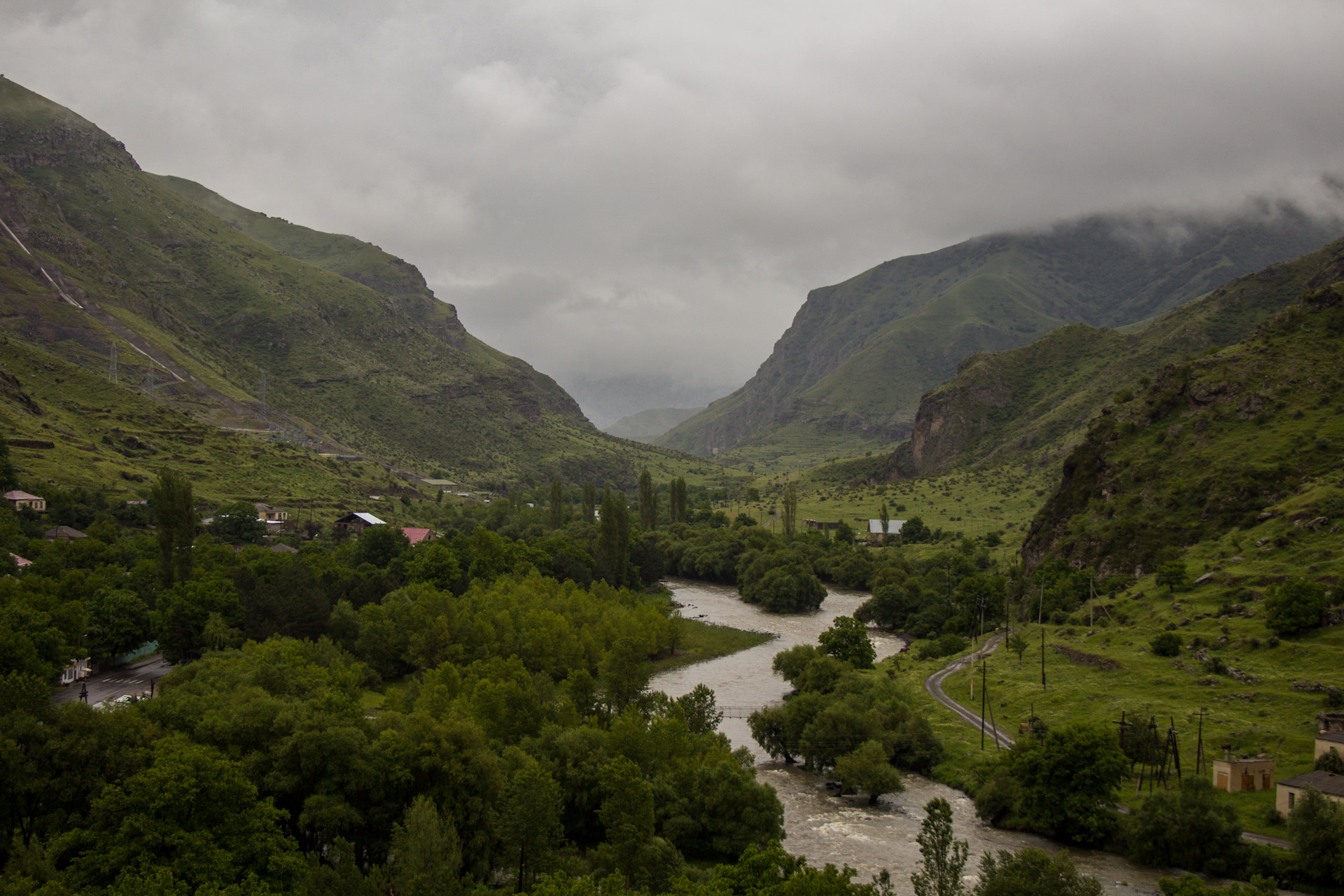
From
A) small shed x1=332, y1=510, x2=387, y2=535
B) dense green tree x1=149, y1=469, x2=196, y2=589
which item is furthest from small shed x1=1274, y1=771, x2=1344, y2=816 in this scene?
small shed x1=332, y1=510, x2=387, y2=535

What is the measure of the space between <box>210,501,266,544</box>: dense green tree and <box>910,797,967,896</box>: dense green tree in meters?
120

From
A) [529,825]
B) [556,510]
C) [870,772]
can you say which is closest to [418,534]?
[556,510]

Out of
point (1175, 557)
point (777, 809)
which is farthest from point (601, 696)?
point (1175, 557)

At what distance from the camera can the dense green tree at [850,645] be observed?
291 feet

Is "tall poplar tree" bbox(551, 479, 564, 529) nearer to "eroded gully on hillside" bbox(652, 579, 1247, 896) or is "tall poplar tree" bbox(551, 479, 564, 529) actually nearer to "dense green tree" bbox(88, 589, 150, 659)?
"eroded gully on hillside" bbox(652, 579, 1247, 896)

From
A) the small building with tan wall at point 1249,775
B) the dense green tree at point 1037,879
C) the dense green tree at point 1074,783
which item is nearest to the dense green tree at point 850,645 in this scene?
the dense green tree at point 1074,783

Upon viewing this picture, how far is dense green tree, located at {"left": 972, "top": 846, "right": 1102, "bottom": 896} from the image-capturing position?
38125 millimetres

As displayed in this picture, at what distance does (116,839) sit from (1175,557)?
91101mm

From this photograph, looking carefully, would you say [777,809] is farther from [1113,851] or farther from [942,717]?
[942,717]

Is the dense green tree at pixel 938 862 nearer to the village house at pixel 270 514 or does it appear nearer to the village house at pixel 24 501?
the village house at pixel 24 501

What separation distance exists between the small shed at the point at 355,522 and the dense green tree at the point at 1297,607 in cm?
12830

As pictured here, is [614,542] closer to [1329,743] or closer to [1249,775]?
[1249,775]

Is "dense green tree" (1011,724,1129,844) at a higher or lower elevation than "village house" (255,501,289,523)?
lower

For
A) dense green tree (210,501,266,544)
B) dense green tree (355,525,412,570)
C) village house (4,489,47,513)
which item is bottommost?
dense green tree (355,525,412,570)
